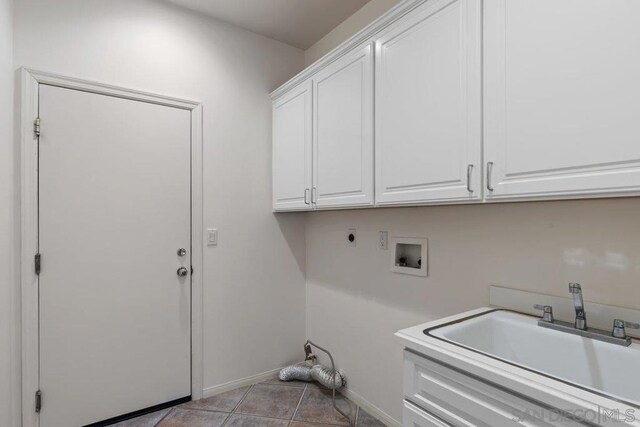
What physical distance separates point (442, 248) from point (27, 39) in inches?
100

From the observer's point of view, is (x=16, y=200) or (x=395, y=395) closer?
(x=16, y=200)

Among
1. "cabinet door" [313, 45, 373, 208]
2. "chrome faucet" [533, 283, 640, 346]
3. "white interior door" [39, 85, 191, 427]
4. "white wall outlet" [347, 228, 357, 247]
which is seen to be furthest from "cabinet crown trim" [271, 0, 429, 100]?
"chrome faucet" [533, 283, 640, 346]

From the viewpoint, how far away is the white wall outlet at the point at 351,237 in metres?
2.33

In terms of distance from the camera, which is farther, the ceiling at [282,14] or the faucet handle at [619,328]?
the ceiling at [282,14]

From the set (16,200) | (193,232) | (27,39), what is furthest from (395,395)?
(27,39)

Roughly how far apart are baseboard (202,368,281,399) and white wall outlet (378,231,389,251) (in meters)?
1.43

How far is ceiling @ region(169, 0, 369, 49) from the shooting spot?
225 centimetres

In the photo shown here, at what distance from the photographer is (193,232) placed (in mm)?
2330

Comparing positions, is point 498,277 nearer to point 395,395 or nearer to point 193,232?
point 395,395

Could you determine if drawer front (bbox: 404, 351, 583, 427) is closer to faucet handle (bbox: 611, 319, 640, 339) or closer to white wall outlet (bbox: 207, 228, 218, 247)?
faucet handle (bbox: 611, 319, 640, 339)

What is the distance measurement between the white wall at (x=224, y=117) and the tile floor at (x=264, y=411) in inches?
7.2

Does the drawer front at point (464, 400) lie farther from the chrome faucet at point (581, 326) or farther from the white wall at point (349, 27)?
the white wall at point (349, 27)

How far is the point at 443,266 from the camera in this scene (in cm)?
175

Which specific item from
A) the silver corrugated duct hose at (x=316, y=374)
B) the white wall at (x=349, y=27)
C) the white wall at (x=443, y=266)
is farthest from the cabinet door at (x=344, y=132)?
the silver corrugated duct hose at (x=316, y=374)
